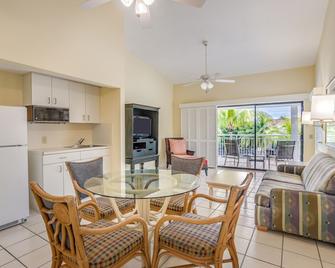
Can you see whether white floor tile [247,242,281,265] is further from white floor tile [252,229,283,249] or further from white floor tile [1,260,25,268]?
white floor tile [1,260,25,268]

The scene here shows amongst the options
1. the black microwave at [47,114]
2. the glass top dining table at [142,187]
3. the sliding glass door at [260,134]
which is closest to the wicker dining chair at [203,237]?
the glass top dining table at [142,187]

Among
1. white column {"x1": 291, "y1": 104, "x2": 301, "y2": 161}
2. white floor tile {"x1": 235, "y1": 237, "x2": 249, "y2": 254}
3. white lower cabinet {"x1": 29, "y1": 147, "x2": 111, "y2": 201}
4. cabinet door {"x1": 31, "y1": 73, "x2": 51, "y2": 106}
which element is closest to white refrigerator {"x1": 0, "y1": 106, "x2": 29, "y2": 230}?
white lower cabinet {"x1": 29, "y1": 147, "x2": 111, "y2": 201}

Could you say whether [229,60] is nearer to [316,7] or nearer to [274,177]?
[316,7]

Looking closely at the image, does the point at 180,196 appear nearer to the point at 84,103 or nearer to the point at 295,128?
the point at 84,103

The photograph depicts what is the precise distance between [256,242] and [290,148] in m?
4.03

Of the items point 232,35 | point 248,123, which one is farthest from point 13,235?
point 248,123

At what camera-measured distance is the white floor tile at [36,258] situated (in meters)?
2.00

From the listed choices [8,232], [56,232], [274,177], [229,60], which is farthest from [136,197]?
[229,60]

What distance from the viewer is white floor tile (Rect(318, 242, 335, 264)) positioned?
6.73 feet

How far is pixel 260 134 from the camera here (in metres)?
6.55

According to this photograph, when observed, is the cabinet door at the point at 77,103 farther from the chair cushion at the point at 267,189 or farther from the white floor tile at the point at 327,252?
the white floor tile at the point at 327,252

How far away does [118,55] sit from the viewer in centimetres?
430

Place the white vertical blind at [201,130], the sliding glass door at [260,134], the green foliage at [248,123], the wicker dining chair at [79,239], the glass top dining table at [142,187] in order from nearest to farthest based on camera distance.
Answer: the wicker dining chair at [79,239], the glass top dining table at [142,187], the sliding glass door at [260,134], the green foliage at [248,123], the white vertical blind at [201,130]

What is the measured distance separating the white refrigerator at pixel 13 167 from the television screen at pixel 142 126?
2.79 m
